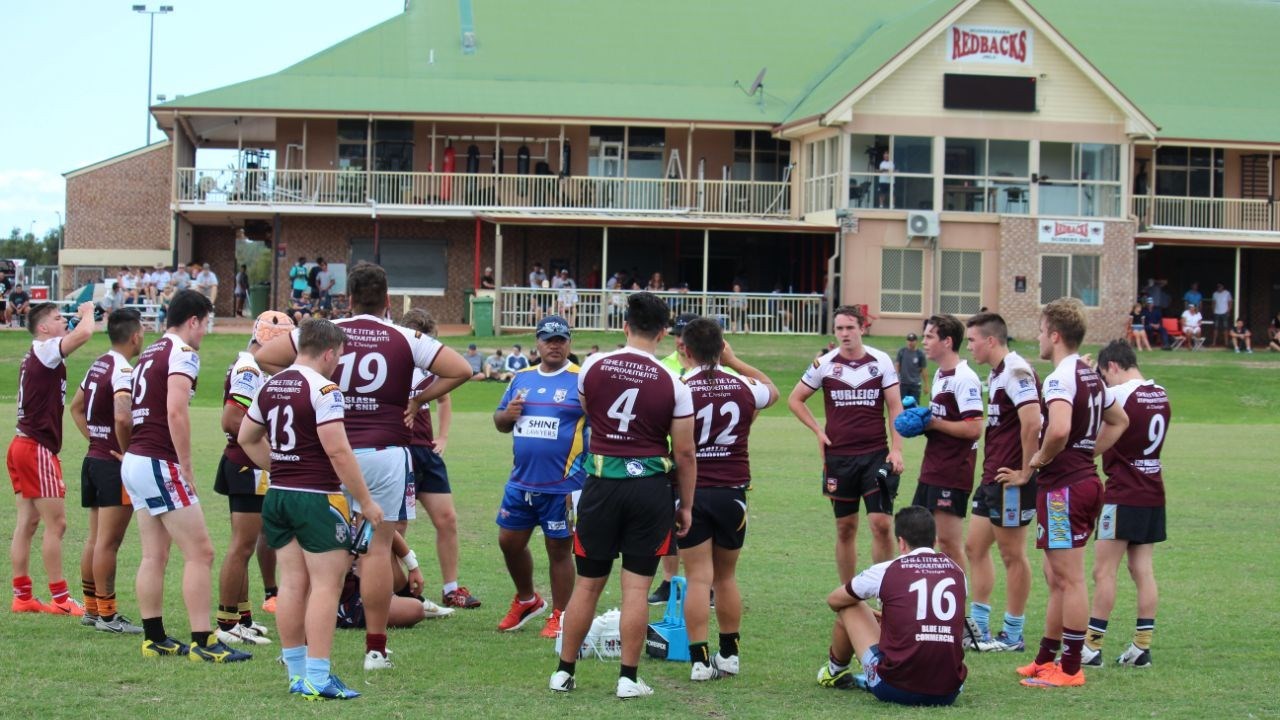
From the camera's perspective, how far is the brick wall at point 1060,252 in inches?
1540

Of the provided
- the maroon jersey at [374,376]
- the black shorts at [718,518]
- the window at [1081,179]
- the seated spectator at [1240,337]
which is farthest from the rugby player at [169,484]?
the seated spectator at [1240,337]

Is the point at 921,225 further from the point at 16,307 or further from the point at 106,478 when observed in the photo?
the point at 106,478

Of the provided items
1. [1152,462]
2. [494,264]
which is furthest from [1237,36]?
[1152,462]

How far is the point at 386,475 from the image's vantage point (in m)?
8.23

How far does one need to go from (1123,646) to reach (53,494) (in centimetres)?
755

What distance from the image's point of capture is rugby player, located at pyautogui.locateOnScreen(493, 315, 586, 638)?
928 cm

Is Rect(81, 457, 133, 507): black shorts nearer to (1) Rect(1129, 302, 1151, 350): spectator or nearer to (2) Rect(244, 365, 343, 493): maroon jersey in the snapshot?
(2) Rect(244, 365, 343, 493): maroon jersey

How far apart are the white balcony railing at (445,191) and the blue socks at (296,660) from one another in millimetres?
33233

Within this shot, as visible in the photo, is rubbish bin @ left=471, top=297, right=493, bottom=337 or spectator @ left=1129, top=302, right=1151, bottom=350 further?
spectator @ left=1129, top=302, right=1151, bottom=350

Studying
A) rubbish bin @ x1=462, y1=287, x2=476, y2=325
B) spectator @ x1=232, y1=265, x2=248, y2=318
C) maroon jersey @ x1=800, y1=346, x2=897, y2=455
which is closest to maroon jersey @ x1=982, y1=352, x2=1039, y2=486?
maroon jersey @ x1=800, y1=346, x2=897, y2=455

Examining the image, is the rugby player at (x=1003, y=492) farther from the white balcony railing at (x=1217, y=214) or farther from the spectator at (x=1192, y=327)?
the white balcony railing at (x=1217, y=214)

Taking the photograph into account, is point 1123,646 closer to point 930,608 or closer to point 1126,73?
point 930,608

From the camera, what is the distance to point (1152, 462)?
895cm

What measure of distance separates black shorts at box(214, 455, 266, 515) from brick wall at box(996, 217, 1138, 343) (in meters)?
32.6
